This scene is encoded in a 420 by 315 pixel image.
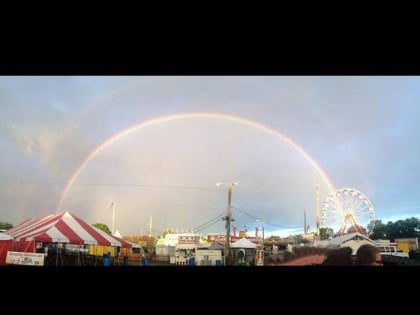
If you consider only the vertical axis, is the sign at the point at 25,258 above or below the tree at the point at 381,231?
below

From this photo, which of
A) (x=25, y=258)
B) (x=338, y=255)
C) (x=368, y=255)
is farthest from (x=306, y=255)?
(x=25, y=258)

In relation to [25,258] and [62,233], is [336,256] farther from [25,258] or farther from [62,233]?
[25,258]

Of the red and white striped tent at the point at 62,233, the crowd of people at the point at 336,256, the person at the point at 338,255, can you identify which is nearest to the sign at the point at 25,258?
the red and white striped tent at the point at 62,233

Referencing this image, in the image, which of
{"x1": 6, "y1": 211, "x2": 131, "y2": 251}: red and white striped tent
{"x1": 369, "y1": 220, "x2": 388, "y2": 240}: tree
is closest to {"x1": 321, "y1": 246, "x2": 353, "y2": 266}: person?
{"x1": 6, "y1": 211, "x2": 131, "y2": 251}: red and white striped tent

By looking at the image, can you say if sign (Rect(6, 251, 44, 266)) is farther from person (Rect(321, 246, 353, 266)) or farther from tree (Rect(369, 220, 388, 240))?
tree (Rect(369, 220, 388, 240))

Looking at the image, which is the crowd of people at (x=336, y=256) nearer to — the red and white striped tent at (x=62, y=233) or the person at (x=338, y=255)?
the person at (x=338, y=255)

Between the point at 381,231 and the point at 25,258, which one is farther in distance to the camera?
the point at 381,231

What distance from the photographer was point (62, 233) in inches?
372

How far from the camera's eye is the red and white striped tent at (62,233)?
9.16 metres

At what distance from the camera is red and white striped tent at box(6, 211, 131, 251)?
916 centimetres

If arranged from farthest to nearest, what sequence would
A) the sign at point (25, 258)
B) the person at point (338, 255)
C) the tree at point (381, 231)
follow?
the tree at point (381, 231)
the sign at point (25, 258)
the person at point (338, 255)
